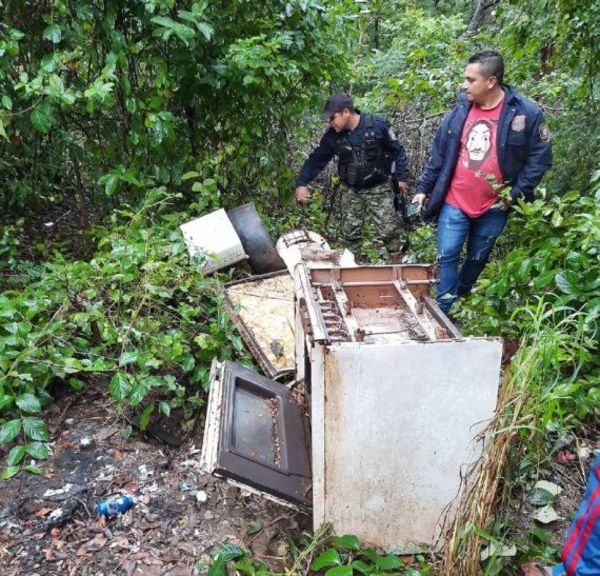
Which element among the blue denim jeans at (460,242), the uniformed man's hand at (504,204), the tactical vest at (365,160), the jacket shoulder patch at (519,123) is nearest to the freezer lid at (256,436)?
the blue denim jeans at (460,242)

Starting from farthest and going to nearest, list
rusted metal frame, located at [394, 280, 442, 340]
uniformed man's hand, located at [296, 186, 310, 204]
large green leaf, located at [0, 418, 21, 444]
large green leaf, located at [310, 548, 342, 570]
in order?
uniformed man's hand, located at [296, 186, 310, 204]
large green leaf, located at [0, 418, 21, 444]
rusted metal frame, located at [394, 280, 442, 340]
large green leaf, located at [310, 548, 342, 570]

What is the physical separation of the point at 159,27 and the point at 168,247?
4.69 feet

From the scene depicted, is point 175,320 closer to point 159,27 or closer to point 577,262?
point 159,27

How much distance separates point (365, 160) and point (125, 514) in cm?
332

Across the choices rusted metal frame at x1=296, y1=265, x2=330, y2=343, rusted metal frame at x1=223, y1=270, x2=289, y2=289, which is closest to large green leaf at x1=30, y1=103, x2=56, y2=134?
rusted metal frame at x1=223, y1=270, x2=289, y2=289

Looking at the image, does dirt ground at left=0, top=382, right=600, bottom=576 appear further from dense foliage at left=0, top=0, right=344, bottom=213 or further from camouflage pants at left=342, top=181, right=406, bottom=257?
camouflage pants at left=342, top=181, right=406, bottom=257

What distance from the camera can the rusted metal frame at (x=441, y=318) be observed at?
210 centimetres

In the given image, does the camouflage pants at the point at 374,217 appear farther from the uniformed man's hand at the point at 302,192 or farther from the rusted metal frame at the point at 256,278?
the rusted metal frame at the point at 256,278

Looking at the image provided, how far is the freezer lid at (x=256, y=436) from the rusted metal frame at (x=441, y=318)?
82 cm

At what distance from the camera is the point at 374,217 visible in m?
4.85

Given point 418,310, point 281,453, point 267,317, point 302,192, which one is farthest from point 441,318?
point 302,192

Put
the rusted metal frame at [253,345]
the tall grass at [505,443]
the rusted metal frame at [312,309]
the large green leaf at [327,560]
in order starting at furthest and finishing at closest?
the rusted metal frame at [253,345] < the large green leaf at [327,560] < the rusted metal frame at [312,309] < the tall grass at [505,443]

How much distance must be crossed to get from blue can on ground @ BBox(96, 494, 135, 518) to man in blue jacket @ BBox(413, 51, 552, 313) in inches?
81.1

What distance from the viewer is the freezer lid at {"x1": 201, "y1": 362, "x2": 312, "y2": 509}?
6.78ft
